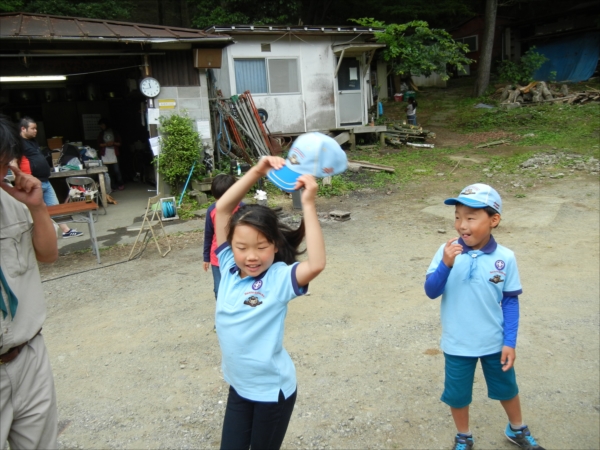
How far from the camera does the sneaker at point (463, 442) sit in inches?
114

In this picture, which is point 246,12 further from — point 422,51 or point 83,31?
point 83,31

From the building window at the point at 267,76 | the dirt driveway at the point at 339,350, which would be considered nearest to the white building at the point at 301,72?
the building window at the point at 267,76

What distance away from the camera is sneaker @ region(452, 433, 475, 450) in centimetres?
291

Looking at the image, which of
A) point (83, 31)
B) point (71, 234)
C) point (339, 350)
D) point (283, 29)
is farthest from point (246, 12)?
point (339, 350)

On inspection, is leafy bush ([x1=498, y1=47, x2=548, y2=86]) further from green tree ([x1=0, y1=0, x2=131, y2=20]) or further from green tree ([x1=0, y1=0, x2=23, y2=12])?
green tree ([x1=0, y1=0, x2=23, y2=12])

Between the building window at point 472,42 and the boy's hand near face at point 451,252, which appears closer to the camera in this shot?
the boy's hand near face at point 451,252

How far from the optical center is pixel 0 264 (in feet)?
6.63

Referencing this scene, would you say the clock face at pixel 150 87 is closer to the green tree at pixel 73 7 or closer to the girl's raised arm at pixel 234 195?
the girl's raised arm at pixel 234 195

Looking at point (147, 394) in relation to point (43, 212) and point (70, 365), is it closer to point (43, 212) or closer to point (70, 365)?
point (70, 365)

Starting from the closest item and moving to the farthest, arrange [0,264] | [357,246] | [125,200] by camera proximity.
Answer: [0,264] < [357,246] < [125,200]

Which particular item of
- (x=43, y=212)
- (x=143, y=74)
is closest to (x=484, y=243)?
(x=43, y=212)

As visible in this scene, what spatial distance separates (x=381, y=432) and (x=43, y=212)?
2.37 metres

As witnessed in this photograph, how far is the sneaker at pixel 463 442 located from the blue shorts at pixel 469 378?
26 centimetres

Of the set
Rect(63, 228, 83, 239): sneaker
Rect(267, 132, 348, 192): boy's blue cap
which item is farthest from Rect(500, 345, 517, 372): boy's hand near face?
Rect(63, 228, 83, 239): sneaker
